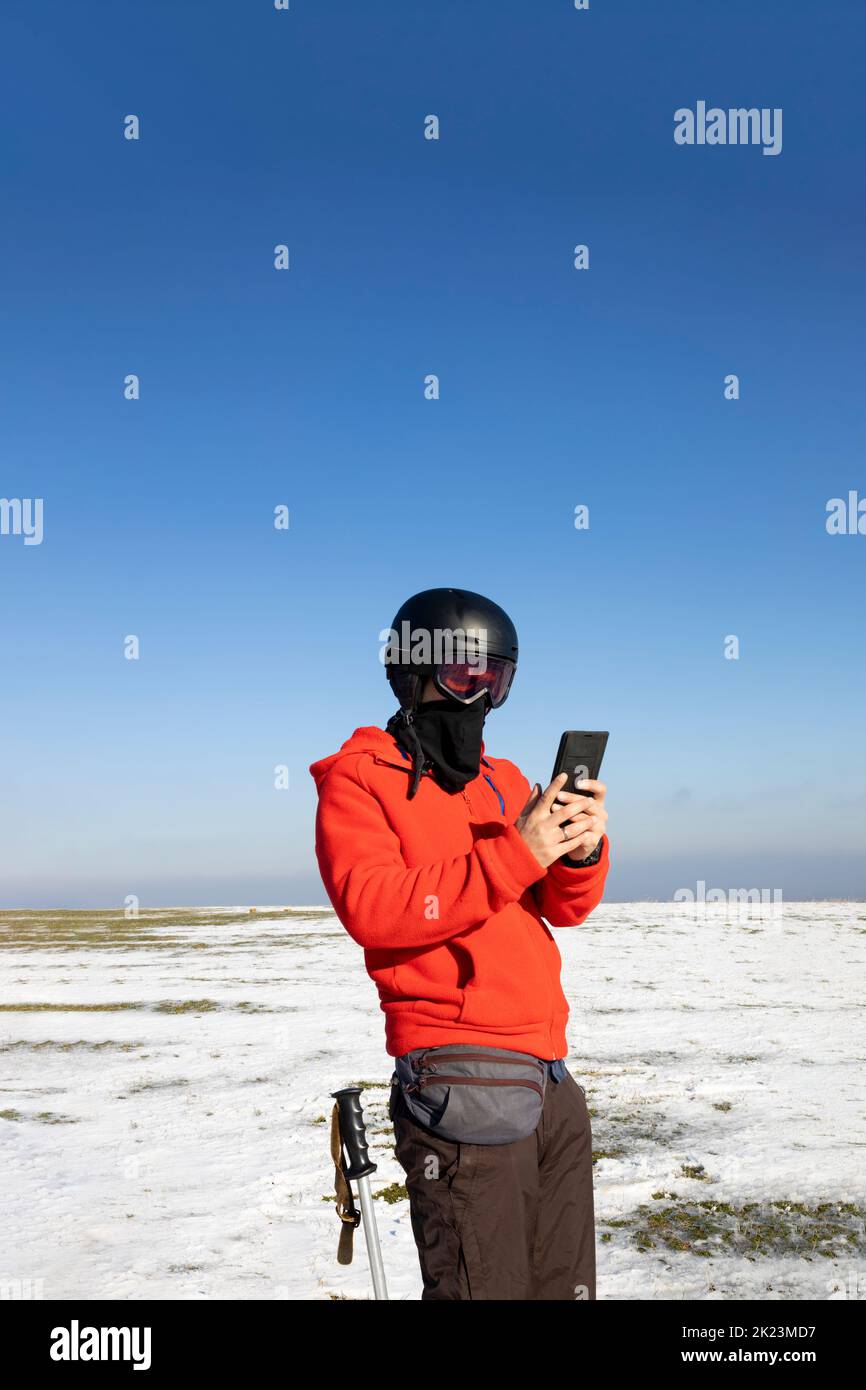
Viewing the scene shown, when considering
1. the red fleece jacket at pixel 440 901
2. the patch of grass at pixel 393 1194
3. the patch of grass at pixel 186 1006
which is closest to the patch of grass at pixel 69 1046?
the patch of grass at pixel 186 1006

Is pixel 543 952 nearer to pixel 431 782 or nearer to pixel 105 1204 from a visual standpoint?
pixel 431 782

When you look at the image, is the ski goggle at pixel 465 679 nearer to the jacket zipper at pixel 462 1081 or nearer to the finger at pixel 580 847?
the finger at pixel 580 847

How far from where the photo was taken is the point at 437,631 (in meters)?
3.48

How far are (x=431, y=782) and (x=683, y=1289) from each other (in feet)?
14.0

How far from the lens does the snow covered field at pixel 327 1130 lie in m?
6.02

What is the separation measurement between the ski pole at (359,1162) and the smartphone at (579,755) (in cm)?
151

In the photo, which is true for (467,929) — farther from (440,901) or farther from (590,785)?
(590,785)

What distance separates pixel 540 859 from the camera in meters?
2.64

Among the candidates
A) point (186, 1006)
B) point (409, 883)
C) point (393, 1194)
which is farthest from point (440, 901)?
point (186, 1006)

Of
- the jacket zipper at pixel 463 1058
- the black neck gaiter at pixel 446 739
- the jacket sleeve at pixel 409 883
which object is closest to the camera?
the jacket sleeve at pixel 409 883

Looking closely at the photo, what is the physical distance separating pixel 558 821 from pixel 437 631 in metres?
1.04

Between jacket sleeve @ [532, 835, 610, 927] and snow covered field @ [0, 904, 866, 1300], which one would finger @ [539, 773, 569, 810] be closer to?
jacket sleeve @ [532, 835, 610, 927]

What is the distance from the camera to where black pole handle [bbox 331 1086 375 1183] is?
343cm
